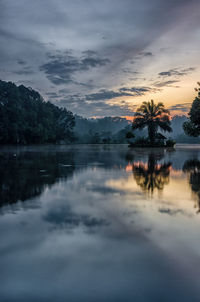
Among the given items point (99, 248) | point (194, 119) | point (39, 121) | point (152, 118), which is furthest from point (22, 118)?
point (99, 248)

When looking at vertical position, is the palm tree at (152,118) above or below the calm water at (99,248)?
above

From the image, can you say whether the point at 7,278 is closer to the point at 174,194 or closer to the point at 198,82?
the point at 174,194

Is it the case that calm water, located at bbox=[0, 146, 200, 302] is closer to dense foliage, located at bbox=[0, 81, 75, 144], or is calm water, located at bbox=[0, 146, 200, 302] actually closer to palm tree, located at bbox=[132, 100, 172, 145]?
palm tree, located at bbox=[132, 100, 172, 145]

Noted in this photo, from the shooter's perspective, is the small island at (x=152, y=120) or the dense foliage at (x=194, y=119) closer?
the dense foliage at (x=194, y=119)

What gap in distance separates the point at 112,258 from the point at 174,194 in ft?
14.0

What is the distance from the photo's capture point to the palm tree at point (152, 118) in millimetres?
55688

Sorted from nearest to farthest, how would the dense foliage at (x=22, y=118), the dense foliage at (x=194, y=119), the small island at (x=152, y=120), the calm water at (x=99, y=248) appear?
1. the calm water at (x=99, y=248)
2. the dense foliage at (x=194, y=119)
3. the small island at (x=152, y=120)
4. the dense foliage at (x=22, y=118)

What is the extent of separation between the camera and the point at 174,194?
6961 millimetres

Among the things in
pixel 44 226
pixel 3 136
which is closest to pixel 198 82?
pixel 44 226

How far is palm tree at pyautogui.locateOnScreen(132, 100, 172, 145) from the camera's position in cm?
5569

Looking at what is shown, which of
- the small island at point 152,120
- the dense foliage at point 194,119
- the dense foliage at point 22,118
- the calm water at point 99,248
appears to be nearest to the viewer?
the calm water at point 99,248

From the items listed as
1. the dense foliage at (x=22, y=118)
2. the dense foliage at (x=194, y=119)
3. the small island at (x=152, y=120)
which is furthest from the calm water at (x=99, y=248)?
the dense foliage at (x=22, y=118)

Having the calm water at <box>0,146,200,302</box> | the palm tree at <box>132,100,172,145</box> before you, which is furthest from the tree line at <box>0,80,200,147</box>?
the calm water at <box>0,146,200,302</box>

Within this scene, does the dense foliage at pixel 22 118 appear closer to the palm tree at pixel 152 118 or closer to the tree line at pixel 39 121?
the tree line at pixel 39 121
